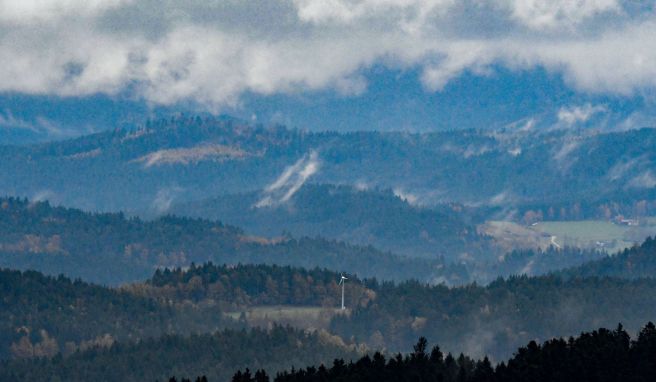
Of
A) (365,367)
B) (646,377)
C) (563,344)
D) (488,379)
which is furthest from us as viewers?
(365,367)

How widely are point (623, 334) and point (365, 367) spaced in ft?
79.1

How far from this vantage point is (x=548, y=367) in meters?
168

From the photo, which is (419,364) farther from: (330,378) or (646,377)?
(646,377)

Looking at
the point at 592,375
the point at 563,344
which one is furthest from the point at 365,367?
the point at 592,375

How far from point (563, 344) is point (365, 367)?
69.7 feet

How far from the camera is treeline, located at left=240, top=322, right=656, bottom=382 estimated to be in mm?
163125

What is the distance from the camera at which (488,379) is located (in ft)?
550

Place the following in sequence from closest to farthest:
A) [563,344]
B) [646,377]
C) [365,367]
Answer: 1. [646,377]
2. [563,344]
3. [365,367]

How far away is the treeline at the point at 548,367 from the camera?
535ft

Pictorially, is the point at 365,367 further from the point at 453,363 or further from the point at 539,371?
the point at 539,371

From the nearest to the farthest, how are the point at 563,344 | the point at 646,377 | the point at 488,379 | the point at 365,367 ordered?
the point at 646,377, the point at 488,379, the point at 563,344, the point at 365,367

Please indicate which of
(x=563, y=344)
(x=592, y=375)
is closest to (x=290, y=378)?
(x=563, y=344)

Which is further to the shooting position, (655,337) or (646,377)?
(655,337)

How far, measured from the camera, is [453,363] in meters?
196
